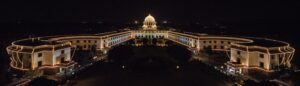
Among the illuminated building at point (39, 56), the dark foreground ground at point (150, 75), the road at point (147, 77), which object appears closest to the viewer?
the road at point (147, 77)

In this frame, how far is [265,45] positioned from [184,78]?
15158 mm

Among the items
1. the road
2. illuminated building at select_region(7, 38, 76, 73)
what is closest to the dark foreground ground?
the road

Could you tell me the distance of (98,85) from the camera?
32969 millimetres

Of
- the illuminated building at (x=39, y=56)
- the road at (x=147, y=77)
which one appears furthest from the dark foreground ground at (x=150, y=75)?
the illuminated building at (x=39, y=56)

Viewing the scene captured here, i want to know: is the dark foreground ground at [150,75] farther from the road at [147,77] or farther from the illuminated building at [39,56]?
the illuminated building at [39,56]

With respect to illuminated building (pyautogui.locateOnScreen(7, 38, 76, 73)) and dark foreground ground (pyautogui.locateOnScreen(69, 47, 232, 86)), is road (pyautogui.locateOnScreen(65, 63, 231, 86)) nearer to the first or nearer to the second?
dark foreground ground (pyautogui.locateOnScreen(69, 47, 232, 86))

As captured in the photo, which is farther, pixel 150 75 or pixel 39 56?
pixel 39 56

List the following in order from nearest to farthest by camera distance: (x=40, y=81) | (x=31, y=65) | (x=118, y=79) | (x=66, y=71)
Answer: (x=40, y=81) < (x=118, y=79) < (x=31, y=65) < (x=66, y=71)

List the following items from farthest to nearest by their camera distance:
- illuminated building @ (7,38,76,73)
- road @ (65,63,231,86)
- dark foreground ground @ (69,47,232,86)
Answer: illuminated building @ (7,38,76,73), dark foreground ground @ (69,47,232,86), road @ (65,63,231,86)

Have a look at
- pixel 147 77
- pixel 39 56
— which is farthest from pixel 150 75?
pixel 39 56

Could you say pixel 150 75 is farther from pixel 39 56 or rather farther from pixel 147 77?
pixel 39 56

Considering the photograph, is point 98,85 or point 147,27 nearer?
point 98,85

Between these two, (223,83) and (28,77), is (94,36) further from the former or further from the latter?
(223,83)

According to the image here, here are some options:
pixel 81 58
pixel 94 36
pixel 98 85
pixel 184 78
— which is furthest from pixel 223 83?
pixel 94 36
